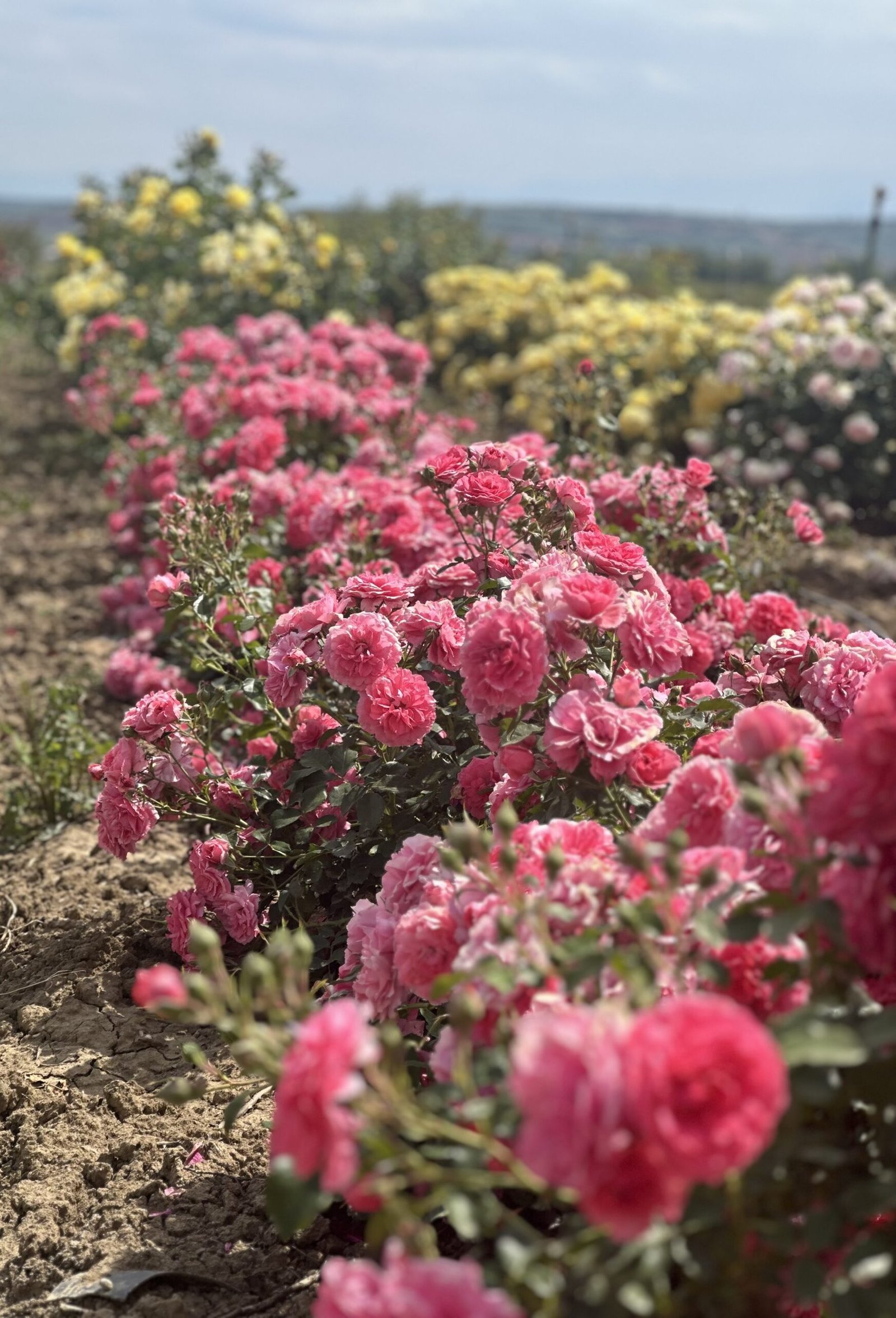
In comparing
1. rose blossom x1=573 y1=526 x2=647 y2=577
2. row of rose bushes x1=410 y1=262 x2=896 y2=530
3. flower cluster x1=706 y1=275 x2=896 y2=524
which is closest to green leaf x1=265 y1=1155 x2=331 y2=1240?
rose blossom x1=573 y1=526 x2=647 y2=577

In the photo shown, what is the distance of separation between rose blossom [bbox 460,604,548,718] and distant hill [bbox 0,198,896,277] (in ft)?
64.8

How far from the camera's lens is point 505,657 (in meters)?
1.66

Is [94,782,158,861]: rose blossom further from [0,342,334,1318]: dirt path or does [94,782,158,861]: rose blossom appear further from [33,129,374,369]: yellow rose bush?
[33,129,374,369]: yellow rose bush

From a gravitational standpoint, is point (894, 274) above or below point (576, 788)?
above

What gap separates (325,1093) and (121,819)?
1.27m

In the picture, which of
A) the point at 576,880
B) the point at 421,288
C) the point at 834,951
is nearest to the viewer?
the point at 834,951

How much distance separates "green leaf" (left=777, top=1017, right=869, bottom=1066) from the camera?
99cm

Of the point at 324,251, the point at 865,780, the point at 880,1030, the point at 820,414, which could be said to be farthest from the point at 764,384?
the point at 880,1030

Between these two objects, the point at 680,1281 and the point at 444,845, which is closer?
the point at 680,1281

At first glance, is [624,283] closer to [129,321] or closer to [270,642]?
[129,321]

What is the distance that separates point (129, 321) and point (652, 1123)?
6.22 m

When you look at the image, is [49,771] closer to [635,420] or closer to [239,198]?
[635,420]

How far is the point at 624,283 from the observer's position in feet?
31.0

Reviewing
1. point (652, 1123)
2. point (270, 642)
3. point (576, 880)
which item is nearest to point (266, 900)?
point (270, 642)
